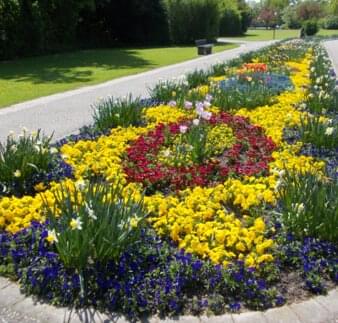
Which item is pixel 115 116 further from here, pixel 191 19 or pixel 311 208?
pixel 191 19

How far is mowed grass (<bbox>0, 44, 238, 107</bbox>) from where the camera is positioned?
40.5 ft

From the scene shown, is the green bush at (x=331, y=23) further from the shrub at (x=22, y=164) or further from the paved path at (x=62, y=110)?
the shrub at (x=22, y=164)

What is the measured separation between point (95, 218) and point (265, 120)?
15.3 feet

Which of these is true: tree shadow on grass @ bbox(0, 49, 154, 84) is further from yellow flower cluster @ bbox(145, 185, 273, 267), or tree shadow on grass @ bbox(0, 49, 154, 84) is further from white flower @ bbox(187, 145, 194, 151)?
yellow flower cluster @ bbox(145, 185, 273, 267)

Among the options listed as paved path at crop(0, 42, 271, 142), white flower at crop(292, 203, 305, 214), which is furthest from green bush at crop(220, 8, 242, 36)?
white flower at crop(292, 203, 305, 214)

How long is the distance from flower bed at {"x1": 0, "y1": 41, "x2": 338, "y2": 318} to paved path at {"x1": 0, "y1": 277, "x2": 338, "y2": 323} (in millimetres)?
86

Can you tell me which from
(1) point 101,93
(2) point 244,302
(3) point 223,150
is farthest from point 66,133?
(2) point 244,302

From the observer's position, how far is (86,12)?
3164 centimetres

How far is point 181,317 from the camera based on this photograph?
2.92 meters

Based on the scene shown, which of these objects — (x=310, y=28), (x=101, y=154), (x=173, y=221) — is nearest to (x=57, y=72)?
(x=101, y=154)

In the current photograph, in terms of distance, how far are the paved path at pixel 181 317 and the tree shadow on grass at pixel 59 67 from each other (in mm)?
11838

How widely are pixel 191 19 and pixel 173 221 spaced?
1256 inches

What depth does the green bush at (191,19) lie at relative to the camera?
33.3m

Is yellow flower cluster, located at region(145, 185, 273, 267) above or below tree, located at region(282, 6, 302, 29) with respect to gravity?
above
